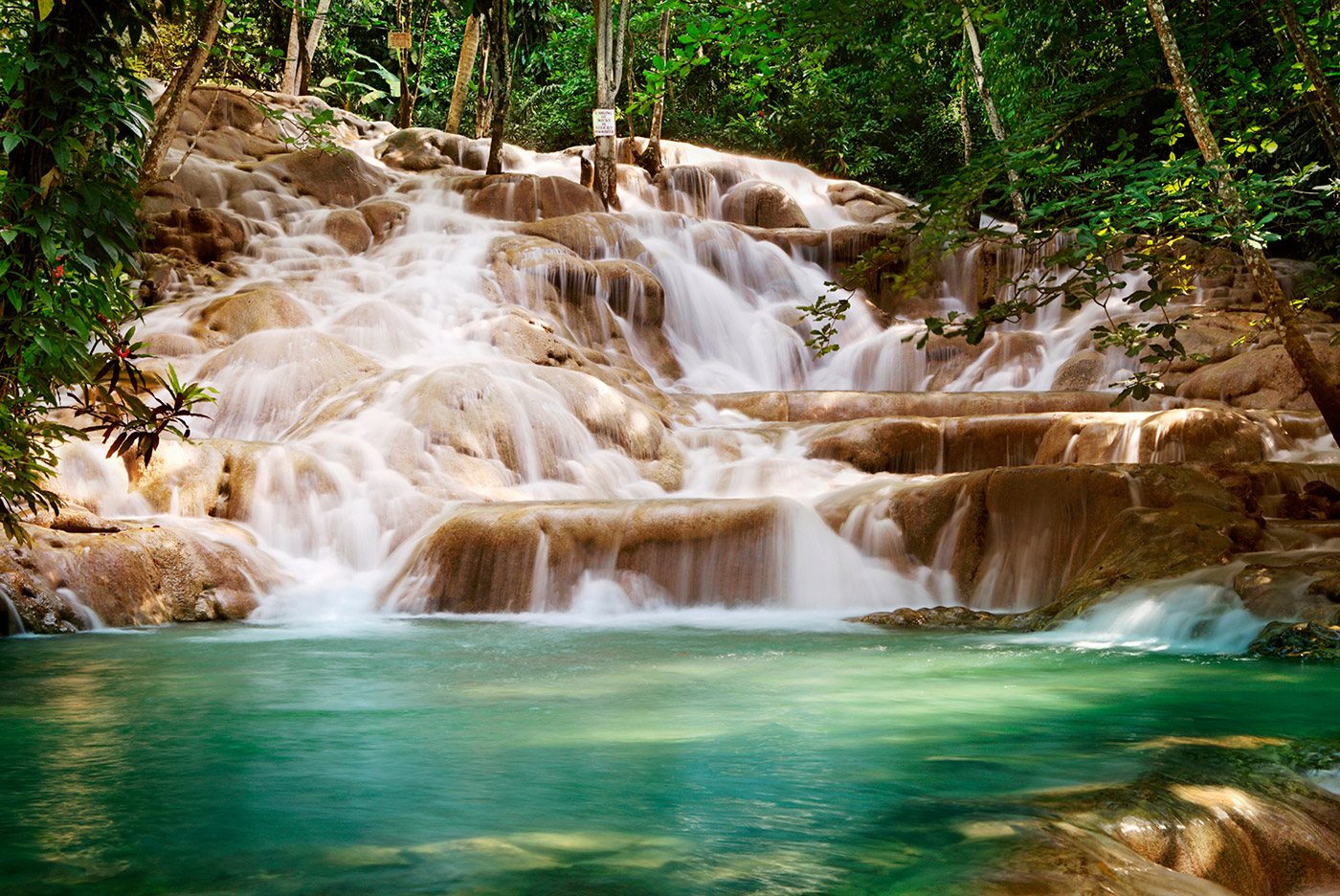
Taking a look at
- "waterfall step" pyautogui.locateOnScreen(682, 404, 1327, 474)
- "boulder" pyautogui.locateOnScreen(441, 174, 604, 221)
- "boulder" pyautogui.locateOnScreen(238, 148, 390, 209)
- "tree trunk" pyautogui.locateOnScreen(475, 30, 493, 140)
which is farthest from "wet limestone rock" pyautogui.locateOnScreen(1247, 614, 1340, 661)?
"tree trunk" pyautogui.locateOnScreen(475, 30, 493, 140)

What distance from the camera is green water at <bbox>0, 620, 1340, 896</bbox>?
2260mm

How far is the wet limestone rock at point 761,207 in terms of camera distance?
70.1ft

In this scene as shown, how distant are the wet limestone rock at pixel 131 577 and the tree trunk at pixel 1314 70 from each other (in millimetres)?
7693

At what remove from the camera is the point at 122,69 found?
391 centimetres

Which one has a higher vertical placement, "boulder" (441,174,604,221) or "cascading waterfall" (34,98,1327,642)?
"boulder" (441,174,604,221)

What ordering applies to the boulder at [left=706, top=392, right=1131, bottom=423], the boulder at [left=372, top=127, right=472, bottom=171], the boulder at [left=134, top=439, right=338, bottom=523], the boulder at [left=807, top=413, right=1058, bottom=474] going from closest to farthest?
the boulder at [left=134, top=439, right=338, bottom=523] < the boulder at [left=807, top=413, right=1058, bottom=474] < the boulder at [left=706, top=392, right=1131, bottom=423] < the boulder at [left=372, top=127, right=472, bottom=171]

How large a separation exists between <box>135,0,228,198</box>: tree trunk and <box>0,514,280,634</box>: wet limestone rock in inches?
151

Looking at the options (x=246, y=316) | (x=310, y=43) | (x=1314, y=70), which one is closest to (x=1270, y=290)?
(x=1314, y=70)

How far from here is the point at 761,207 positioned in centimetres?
2161

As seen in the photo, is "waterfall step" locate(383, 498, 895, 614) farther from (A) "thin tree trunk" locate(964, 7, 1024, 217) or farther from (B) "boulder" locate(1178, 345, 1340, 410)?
(A) "thin tree trunk" locate(964, 7, 1024, 217)

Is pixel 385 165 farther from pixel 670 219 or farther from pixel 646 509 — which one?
pixel 646 509

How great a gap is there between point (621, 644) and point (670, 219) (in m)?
12.8

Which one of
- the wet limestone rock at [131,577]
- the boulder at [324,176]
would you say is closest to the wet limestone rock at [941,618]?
the wet limestone rock at [131,577]

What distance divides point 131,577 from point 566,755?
4.86m
